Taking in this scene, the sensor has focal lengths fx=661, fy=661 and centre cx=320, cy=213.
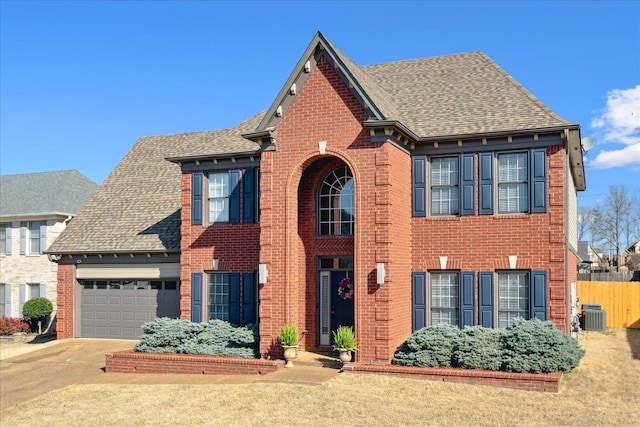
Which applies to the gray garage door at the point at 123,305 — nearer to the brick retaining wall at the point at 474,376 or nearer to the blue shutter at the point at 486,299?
the brick retaining wall at the point at 474,376

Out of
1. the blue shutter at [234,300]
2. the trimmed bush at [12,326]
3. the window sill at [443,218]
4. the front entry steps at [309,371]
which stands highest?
the window sill at [443,218]

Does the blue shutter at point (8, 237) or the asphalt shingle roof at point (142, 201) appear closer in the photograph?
the asphalt shingle roof at point (142, 201)

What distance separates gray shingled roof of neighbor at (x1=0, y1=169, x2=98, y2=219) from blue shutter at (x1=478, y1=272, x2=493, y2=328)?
20901mm

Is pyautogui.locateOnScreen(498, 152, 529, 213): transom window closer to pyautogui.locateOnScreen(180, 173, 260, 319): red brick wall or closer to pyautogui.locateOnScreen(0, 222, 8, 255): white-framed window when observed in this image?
pyautogui.locateOnScreen(180, 173, 260, 319): red brick wall

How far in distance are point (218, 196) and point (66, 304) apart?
354 inches

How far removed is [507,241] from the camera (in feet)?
59.9

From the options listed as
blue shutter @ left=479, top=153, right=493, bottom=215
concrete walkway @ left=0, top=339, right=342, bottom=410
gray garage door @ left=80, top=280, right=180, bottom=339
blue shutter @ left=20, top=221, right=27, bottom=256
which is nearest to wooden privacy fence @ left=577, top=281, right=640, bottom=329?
blue shutter @ left=479, top=153, right=493, bottom=215

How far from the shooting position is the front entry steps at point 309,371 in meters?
16.1

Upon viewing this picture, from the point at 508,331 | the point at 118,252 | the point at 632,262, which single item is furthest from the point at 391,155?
the point at 632,262

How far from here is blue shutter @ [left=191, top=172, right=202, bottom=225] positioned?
22.2m

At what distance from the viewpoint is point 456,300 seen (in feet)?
61.7

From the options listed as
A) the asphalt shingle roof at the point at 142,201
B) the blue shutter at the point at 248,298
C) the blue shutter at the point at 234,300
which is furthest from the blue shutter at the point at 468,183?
the blue shutter at the point at 234,300

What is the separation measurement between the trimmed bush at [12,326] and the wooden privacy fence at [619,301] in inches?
989

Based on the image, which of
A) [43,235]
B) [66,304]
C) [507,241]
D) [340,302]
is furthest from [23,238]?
[507,241]
